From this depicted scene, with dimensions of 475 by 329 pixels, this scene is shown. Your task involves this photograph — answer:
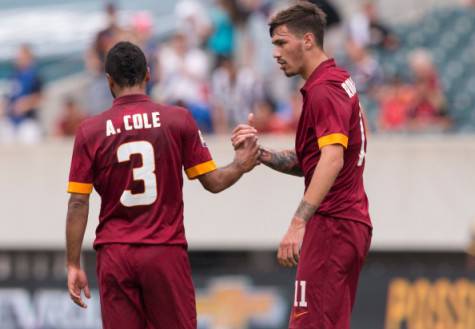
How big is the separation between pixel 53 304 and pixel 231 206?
2.53 metres

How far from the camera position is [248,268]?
710 inches

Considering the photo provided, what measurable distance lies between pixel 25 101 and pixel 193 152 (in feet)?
33.5

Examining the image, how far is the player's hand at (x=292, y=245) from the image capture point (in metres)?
7.91

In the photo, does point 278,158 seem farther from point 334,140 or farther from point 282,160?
point 334,140

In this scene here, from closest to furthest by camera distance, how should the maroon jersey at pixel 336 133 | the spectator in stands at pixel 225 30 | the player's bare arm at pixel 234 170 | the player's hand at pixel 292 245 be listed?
1. the player's hand at pixel 292 245
2. the maroon jersey at pixel 336 133
3. the player's bare arm at pixel 234 170
4. the spectator in stands at pixel 225 30

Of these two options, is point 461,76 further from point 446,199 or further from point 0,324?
point 0,324

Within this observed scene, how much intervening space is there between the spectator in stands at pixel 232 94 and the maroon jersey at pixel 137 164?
28.5ft

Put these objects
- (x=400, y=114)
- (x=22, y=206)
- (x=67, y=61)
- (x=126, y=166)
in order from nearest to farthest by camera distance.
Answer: (x=126, y=166), (x=400, y=114), (x=22, y=206), (x=67, y=61)

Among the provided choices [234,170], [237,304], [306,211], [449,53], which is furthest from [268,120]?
[306,211]

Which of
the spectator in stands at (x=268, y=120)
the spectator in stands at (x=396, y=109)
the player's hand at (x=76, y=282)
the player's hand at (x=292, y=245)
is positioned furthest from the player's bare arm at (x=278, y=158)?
the spectator in stands at (x=396, y=109)

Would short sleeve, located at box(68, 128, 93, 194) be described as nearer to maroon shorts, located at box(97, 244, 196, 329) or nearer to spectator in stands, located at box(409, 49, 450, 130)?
maroon shorts, located at box(97, 244, 196, 329)

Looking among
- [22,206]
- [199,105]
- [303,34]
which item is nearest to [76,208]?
[303,34]

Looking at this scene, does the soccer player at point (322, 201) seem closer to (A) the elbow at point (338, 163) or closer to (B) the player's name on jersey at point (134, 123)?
(A) the elbow at point (338, 163)

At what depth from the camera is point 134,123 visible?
27.3ft
